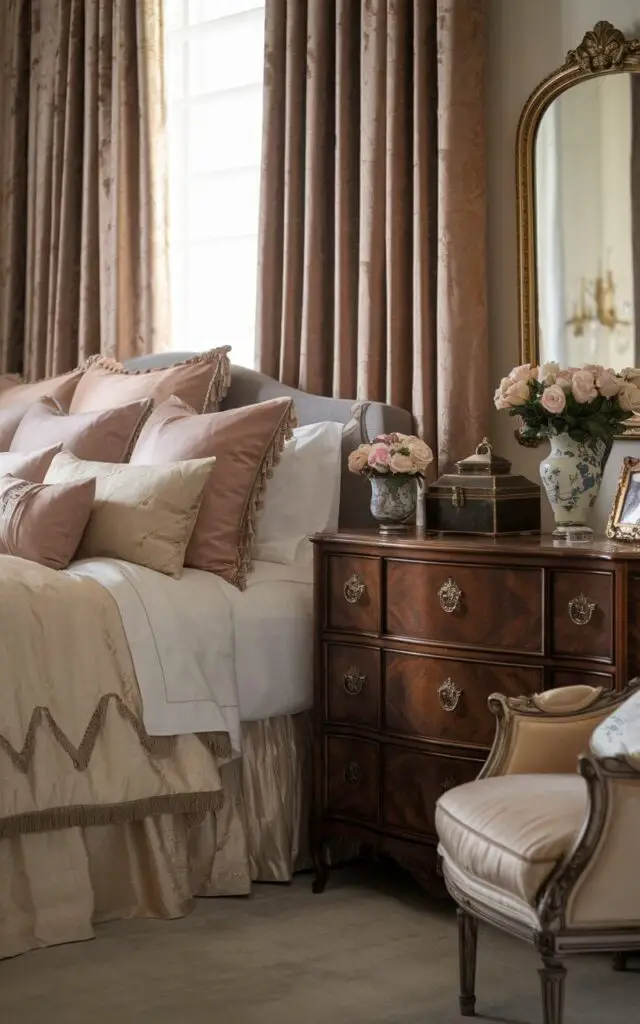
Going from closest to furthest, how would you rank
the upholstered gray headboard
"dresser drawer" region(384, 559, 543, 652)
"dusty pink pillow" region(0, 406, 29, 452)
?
"dresser drawer" region(384, 559, 543, 652) < the upholstered gray headboard < "dusty pink pillow" region(0, 406, 29, 452)

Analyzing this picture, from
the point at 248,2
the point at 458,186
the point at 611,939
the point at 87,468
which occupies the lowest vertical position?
the point at 611,939

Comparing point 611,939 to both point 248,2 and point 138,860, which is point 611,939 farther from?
point 248,2

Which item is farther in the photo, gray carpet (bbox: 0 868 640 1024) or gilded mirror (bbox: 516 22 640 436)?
gilded mirror (bbox: 516 22 640 436)

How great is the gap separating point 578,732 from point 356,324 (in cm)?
165

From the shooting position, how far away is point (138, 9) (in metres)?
4.35

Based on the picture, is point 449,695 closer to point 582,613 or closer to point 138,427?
point 582,613

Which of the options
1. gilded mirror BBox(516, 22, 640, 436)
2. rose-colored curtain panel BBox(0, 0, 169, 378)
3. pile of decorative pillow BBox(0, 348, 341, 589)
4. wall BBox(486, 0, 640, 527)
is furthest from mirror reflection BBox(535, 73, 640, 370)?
rose-colored curtain panel BBox(0, 0, 169, 378)

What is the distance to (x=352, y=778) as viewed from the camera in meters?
3.05

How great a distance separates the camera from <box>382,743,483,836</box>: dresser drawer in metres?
2.83

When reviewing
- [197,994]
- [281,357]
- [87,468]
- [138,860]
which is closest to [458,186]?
[281,357]

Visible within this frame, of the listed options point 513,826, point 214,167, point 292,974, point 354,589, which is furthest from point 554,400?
point 214,167

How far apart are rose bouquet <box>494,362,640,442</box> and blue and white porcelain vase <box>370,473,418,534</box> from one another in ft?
1.18

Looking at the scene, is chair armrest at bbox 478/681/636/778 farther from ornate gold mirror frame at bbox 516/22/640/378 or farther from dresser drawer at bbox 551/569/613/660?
ornate gold mirror frame at bbox 516/22/640/378

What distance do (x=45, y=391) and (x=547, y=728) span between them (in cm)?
227
